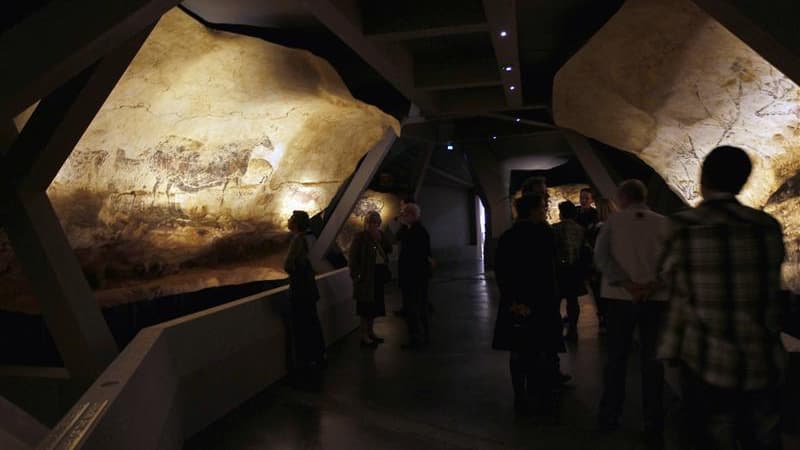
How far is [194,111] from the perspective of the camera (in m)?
7.76

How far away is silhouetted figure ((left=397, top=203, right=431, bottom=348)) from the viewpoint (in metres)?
6.75

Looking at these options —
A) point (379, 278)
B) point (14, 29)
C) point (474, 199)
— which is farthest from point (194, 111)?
point (474, 199)

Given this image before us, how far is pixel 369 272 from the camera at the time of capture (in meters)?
6.88

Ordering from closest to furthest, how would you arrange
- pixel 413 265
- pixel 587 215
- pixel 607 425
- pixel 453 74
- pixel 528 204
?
pixel 607 425 < pixel 528 204 < pixel 413 265 < pixel 587 215 < pixel 453 74

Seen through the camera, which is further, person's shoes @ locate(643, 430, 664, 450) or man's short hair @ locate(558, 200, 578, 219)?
man's short hair @ locate(558, 200, 578, 219)

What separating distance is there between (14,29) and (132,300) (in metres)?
4.31

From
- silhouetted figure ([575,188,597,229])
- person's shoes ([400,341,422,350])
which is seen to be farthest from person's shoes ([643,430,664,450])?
silhouetted figure ([575,188,597,229])

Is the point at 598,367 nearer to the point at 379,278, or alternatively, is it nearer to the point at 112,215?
the point at 379,278

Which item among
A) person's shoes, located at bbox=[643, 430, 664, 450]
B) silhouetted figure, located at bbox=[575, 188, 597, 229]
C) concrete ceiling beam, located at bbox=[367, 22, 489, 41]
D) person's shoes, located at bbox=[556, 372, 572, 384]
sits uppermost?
concrete ceiling beam, located at bbox=[367, 22, 489, 41]

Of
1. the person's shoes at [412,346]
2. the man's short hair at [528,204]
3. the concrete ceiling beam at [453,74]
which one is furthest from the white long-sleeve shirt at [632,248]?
the concrete ceiling beam at [453,74]

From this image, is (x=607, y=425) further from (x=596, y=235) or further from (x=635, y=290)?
(x=596, y=235)

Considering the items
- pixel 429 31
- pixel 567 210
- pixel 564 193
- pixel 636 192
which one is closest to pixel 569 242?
pixel 567 210

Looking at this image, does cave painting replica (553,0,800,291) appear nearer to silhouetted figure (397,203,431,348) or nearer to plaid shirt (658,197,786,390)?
silhouetted figure (397,203,431,348)

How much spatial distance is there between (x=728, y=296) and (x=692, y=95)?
500 cm
